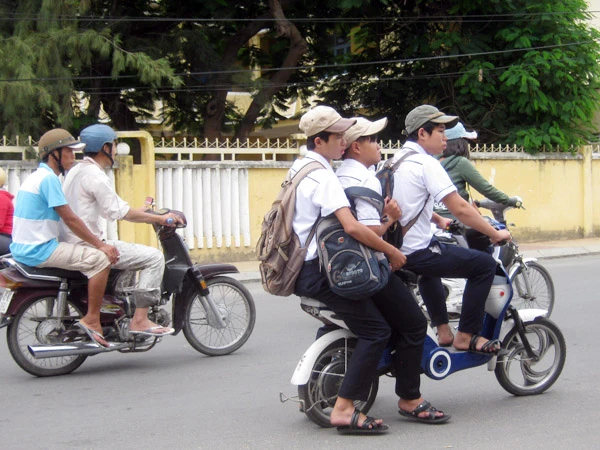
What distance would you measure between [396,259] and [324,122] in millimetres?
835

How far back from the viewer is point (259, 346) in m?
7.47

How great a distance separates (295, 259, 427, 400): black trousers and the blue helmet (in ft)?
8.09

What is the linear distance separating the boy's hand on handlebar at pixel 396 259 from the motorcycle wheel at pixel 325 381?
0.50 m

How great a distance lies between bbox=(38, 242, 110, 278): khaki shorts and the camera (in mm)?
6211

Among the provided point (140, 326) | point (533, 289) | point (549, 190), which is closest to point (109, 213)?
point (140, 326)

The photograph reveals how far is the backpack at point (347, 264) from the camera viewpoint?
4.41 m

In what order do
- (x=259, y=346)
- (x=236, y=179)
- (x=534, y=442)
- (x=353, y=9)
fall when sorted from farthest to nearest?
1. (x=353, y=9)
2. (x=236, y=179)
3. (x=259, y=346)
4. (x=534, y=442)

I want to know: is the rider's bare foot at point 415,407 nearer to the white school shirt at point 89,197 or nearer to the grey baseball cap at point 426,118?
the grey baseball cap at point 426,118

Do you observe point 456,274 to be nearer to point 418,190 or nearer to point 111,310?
point 418,190

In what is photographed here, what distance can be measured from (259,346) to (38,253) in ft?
7.10

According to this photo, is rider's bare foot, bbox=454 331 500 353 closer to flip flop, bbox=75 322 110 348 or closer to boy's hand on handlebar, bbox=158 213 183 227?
boy's hand on handlebar, bbox=158 213 183 227

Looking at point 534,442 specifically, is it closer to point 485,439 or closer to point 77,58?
point 485,439

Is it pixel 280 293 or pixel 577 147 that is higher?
pixel 577 147

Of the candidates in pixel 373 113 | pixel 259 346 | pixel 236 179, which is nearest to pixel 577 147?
pixel 373 113
